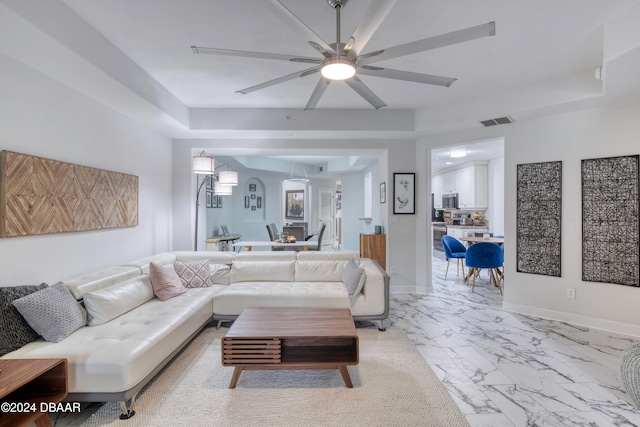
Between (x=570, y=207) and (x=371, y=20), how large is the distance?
142 inches

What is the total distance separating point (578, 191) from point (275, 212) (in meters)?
7.75

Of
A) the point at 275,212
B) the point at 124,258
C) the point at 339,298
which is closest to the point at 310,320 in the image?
the point at 339,298

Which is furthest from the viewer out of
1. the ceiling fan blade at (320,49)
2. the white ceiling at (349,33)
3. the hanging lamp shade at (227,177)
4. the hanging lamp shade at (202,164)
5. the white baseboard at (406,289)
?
the hanging lamp shade at (227,177)

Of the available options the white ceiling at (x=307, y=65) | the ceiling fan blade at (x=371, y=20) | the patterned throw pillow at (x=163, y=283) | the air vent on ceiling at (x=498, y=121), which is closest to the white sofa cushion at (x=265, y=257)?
the patterned throw pillow at (x=163, y=283)

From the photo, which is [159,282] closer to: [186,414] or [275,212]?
[186,414]

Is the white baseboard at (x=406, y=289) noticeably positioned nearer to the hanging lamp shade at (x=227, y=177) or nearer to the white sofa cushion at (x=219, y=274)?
the white sofa cushion at (x=219, y=274)

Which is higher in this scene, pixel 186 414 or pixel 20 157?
pixel 20 157

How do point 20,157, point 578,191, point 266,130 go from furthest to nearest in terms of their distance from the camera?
point 266,130 < point 578,191 < point 20,157

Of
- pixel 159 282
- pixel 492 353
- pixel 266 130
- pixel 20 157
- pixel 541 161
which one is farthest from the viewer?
pixel 266 130

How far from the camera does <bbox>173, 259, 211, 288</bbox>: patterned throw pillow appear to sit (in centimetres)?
374

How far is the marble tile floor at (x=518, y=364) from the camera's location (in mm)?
2096

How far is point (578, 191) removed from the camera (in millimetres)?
3660

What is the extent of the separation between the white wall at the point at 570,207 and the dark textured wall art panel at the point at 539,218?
0.22 feet

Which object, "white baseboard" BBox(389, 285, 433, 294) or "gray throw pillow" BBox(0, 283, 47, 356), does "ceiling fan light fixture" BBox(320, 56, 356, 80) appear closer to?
"gray throw pillow" BBox(0, 283, 47, 356)
